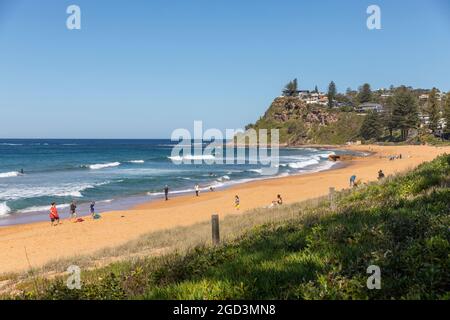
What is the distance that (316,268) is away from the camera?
5172 mm

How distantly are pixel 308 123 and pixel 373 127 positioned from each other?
1946 inches

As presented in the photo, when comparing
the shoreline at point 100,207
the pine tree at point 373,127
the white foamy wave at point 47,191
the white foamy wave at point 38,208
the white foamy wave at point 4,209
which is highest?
the pine tree at point 373,127

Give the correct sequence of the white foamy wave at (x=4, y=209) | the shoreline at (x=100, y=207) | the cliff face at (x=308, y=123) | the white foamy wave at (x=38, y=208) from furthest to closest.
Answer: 1. the cliff face at (x=308, y=123)
2. the white foamy wave at (x=38, y=208)
3. the white foamy wave at (x=4, y=209)
4. the shoreline at (x=100, y=207)

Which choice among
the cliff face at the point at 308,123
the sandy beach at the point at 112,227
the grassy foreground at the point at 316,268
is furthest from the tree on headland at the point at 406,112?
the grassy foreground at the point at 316,268

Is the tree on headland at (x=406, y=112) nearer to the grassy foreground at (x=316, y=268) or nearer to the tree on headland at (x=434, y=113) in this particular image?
the tree on headland at (x=434, y=113)

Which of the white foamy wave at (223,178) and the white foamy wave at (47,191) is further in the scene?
the white foamy wave at (223,178)

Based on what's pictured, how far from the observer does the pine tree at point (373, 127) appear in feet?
419

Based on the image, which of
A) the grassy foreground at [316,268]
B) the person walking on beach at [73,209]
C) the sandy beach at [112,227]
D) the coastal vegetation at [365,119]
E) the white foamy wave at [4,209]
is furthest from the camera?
the coastal vegetation at [365,119]

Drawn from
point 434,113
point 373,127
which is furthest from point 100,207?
point 373,127

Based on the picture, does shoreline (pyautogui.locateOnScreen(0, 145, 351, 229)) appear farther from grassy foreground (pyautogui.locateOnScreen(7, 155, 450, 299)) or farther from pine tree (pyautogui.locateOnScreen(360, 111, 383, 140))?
pine tree (pyautogui.locateOnScreen(360, 111, 383, 140))

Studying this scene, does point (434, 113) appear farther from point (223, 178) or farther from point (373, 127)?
point (223, 178)

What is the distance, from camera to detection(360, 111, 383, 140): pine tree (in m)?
128

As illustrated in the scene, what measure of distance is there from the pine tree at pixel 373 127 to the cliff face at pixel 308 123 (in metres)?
17.0

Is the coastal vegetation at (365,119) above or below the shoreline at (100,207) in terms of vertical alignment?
above
